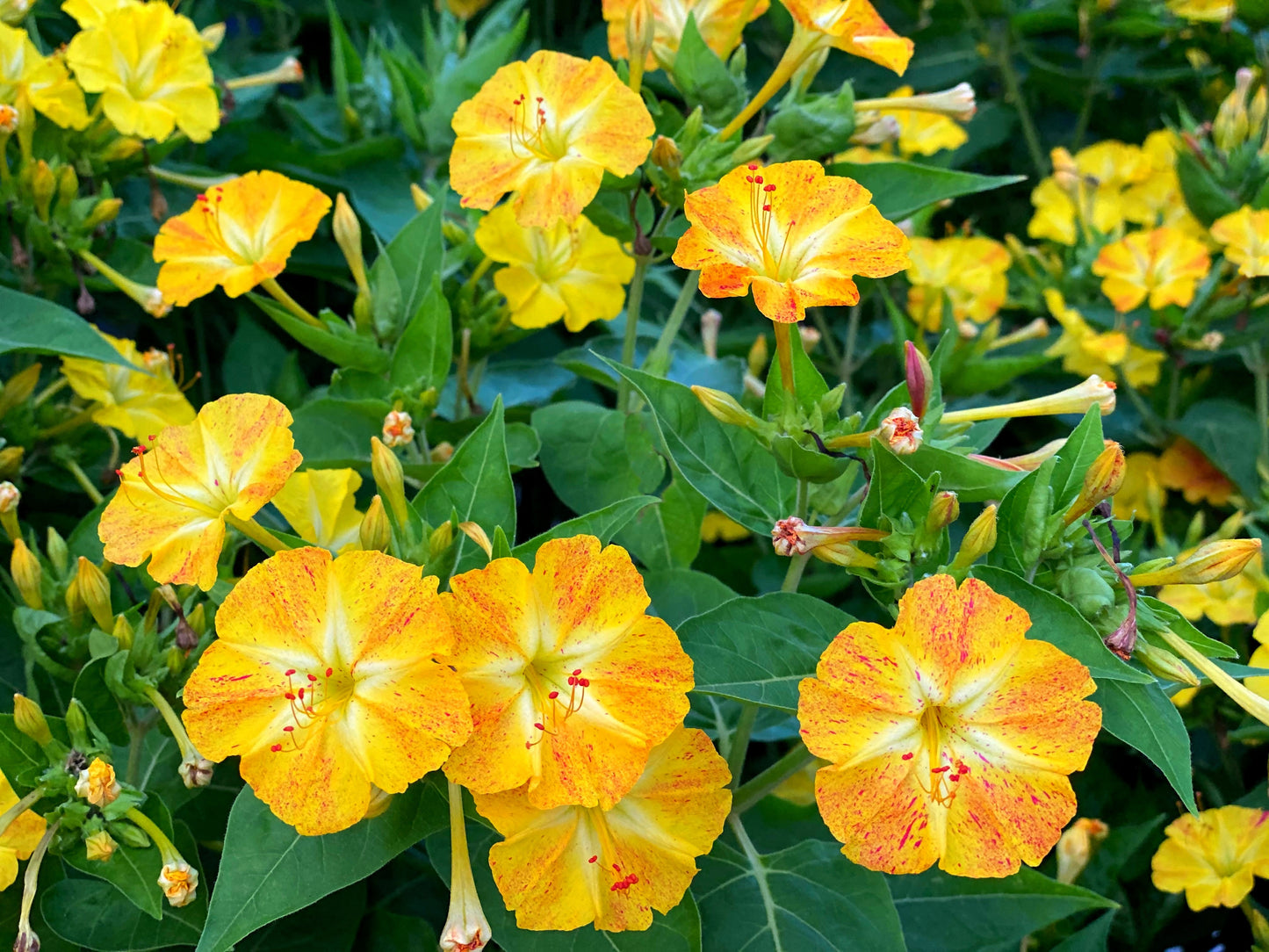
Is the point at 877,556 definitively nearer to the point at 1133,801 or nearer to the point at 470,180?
the point at 470,180

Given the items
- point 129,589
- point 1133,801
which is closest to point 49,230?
point 129,589

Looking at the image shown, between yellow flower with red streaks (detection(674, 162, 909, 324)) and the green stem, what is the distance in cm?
49

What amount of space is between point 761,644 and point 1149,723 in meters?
0.36

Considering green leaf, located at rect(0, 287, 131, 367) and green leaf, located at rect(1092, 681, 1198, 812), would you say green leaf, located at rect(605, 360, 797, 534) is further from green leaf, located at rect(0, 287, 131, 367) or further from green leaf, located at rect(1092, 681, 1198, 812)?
green leaf, located at rect(0, 287, 131, 367)

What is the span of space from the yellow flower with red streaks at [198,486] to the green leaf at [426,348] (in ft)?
0.92

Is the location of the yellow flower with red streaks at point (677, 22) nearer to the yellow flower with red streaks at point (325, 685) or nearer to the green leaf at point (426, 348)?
the green leaf at point (426, 348)

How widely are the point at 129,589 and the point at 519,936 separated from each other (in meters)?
0.66

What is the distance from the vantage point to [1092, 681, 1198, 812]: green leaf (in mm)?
951

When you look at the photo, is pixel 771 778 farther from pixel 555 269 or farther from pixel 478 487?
pixel 555 269

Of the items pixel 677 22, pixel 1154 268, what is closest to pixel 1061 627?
pixel 677 22

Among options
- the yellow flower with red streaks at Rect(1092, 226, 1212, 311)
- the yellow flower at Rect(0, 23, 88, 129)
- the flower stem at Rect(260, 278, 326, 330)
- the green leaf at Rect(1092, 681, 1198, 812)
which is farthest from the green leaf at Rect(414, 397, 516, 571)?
the yellow flower with red streaks at Rect(1092, 226, 1212, 311)

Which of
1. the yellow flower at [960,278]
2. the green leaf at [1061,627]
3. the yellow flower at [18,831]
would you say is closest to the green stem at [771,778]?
the green leaf at [1061,627]

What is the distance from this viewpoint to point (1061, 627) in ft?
3.21

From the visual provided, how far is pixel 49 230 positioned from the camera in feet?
4.90
